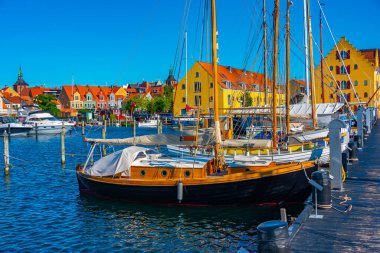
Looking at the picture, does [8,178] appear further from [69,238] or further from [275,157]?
[275,157]

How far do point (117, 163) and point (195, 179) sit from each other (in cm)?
466

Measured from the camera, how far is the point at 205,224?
61.0ft

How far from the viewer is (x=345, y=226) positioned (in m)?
12.1

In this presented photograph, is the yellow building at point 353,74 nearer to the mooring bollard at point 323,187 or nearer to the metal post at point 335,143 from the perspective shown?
the metal post at point 335,143

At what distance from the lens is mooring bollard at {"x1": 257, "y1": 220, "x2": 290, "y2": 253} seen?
352 inches

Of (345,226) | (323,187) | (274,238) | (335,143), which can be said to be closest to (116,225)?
(323,187)

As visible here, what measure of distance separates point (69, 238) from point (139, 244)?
3074mm

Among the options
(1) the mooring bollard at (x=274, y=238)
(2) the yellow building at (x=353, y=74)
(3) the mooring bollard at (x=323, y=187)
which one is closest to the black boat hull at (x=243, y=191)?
(3) the mooring bollard at (x=323, y=187)

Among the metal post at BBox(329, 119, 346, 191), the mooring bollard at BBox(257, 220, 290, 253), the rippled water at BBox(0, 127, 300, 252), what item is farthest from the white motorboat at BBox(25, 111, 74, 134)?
the mooring bollard at BBox(257, 220, 290, 253)

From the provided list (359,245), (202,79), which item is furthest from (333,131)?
(202,79)

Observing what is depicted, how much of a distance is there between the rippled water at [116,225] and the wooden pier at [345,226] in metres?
2.22

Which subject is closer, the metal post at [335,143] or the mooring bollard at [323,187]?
the mooring bollard at [323,187]

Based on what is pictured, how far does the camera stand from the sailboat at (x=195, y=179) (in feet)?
64.2

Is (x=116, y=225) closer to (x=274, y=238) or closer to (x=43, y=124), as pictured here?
(x=274, y=238)
